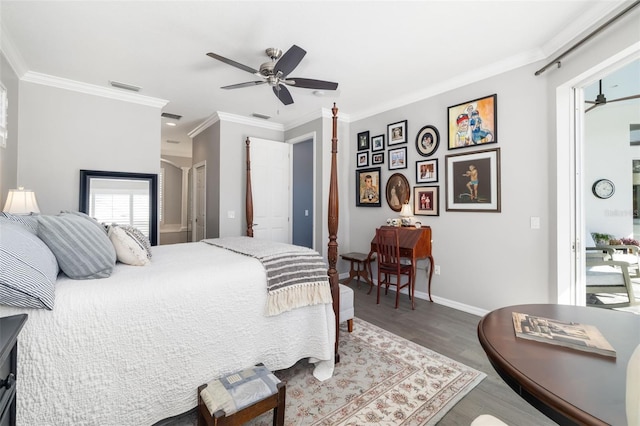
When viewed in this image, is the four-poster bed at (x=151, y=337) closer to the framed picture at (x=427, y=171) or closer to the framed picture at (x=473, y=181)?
the framed picture at (x=473, y=181)

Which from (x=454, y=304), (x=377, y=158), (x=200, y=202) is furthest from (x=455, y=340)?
(x=200, y=202)

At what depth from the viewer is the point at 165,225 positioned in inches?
284

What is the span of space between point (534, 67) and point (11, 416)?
167 inches

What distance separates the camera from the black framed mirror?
11.7ft

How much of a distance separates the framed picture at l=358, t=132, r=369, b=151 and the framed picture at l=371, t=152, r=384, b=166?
0.63 feet

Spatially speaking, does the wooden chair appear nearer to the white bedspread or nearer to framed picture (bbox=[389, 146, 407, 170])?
framed picture (bbox=[389, 146, 407, 170])

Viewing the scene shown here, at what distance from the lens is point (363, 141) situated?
4.46 m

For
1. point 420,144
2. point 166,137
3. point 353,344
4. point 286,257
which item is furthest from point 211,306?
point 166,137

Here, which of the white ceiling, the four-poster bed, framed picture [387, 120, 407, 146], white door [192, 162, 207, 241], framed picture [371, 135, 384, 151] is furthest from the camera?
white door [192, 162, 207, 241]

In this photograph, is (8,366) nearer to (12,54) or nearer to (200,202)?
(12,54)

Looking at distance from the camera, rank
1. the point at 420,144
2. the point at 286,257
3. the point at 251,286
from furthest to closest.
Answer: the point at 420,144 < the point at 286,257 < the point at 251,286

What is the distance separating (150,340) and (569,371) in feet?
5.69

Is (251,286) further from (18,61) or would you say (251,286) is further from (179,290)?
(18,61)

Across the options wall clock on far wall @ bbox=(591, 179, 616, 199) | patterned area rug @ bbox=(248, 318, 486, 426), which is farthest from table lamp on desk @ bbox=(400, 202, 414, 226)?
wall clock on far wall @ bbox=(591, 179, 616, 199)
